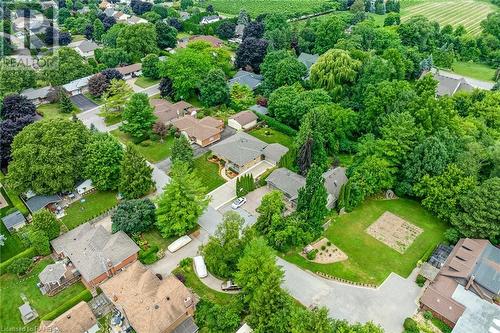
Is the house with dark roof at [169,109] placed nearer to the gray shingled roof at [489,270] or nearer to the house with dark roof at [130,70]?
the house with dark roof at [130,70]

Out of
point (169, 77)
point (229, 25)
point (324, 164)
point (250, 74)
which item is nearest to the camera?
point (324, 164)

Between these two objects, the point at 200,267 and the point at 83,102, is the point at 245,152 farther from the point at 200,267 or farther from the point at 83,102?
the point at 83,102

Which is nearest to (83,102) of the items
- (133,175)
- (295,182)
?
(133,175)

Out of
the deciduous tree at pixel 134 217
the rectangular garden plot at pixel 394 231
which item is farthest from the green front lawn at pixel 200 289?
the rectangular garden plot at pixel 394 231

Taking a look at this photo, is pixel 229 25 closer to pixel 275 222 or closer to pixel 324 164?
pixel 324 164

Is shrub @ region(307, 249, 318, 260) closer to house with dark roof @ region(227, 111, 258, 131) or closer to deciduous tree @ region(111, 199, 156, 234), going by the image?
deciduous tree @ region(111, 199, 156, 234)

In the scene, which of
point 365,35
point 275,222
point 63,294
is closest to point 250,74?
point 365,35

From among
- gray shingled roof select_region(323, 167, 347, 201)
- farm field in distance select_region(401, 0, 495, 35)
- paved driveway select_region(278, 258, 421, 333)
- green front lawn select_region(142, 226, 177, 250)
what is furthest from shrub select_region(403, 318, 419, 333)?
farm field in distance select_region(401, 0, 495, 35)
